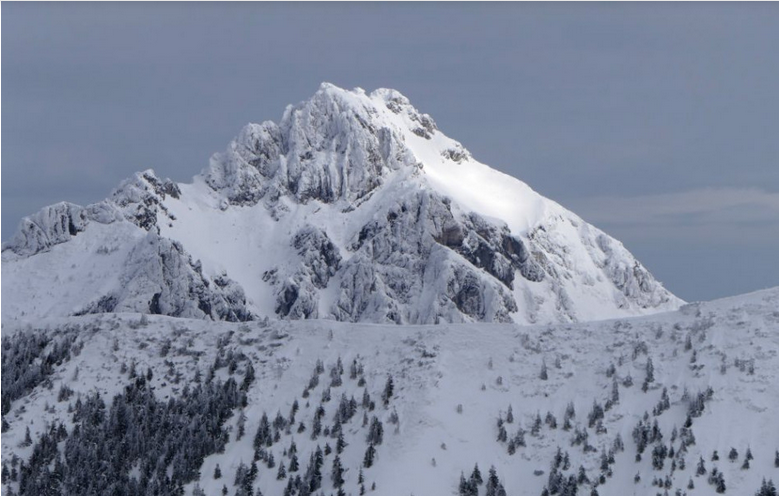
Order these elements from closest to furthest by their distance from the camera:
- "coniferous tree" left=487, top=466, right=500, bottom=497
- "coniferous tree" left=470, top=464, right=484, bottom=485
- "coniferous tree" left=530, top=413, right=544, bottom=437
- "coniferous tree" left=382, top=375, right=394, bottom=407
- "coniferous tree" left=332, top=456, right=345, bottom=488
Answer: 1. "coniferous tree" left=487, top=466, right=500, bottom=497
2. "coniferous tree" left=470, top=464, right=484, bottom=485
3. "coniferous tree" left=332, top=456, right=345, bottom=488
4. "coniferous tree" left=530, top=413, right=544, bottom=437
5. "coniferous tree" left=382, top=375, right=394, bottom=407

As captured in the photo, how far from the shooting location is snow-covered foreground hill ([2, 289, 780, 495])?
79.6 metres

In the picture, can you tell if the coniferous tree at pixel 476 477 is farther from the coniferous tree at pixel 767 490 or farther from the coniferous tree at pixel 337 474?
the coniferous tree at pixel 767 490

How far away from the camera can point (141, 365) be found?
97.2 metres

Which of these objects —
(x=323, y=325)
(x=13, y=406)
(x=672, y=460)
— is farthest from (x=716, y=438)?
(x=13, y=406)

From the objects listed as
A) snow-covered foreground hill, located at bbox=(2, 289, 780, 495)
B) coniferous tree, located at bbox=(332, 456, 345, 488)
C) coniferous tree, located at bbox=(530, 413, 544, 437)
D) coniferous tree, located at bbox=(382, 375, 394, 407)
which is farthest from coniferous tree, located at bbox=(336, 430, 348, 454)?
coniferous tree, located at bbox=(530, 413, 544, 437)

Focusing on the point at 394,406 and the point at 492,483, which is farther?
the point at 394,406

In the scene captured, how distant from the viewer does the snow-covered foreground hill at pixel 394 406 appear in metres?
79.6

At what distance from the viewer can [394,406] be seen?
289 feet

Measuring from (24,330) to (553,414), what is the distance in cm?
4652

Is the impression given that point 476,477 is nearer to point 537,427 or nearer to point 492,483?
point 492,483

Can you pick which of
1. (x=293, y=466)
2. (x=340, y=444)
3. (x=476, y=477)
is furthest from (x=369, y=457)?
(x=476, y=477)

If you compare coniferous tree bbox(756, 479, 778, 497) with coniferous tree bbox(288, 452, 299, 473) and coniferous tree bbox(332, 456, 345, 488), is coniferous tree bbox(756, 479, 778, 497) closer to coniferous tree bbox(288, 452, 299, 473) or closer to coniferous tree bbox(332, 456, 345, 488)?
coniferous tree bbox(332, 456, 345, 488)

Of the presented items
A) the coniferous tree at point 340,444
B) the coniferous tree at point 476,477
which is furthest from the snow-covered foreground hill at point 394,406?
the coniferous tree at point 476,477

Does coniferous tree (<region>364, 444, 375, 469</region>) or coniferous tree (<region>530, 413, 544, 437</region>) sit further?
coniferous tree (<region>530, 413, 544, 437</region>)
